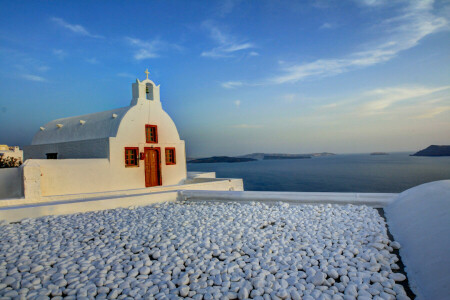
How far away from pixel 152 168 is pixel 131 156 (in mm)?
1212

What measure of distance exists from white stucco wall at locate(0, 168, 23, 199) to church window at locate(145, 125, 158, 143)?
5217 millimetres

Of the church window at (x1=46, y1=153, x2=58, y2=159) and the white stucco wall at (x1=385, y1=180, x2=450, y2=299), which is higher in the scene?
the church window at (x1=46, y1=153, x2=58, y2=159)

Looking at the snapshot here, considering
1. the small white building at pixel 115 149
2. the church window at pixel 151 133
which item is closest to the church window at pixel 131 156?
the small white building at pixel 115 149

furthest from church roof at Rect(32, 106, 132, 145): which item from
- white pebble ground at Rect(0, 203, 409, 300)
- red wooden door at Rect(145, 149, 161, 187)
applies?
white pebble ground at Rect(0, 203, 409, 300)

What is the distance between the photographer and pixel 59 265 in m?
3.61

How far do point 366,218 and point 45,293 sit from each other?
5.39 m

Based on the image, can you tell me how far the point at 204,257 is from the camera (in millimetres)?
3799

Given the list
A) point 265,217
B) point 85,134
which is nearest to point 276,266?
point 265,217

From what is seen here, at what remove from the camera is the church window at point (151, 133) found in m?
12.9

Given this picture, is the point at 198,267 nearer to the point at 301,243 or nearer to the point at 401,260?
the point at 301,243

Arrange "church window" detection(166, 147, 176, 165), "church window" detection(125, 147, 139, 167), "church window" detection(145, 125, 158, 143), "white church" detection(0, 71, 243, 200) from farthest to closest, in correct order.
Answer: "church window" detection(166, 147, 176, 165) < "church window" detection(145, 125, 158, 143) < "church window" detection(125, 147, 139, 167) < "white church" detection(0, 71, 243, 200)

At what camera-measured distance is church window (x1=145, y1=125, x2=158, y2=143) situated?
12892 mm

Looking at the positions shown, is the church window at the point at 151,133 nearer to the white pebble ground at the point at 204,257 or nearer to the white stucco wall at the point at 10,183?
the white stucco wall at the point at 10,183

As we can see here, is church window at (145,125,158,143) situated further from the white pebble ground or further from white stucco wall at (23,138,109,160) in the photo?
the white pebble ground
